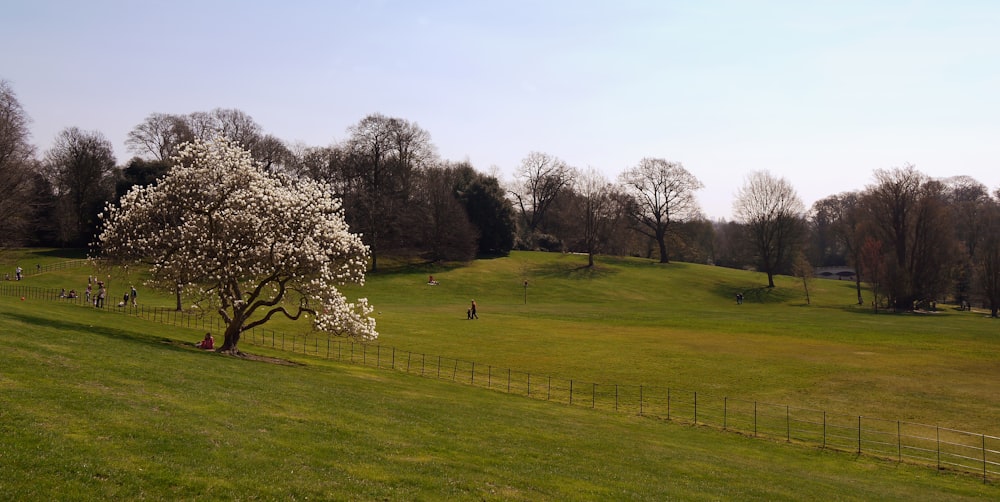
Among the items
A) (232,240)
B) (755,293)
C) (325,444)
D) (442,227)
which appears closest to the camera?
(325,444)

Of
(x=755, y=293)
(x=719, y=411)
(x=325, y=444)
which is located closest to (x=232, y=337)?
(x=325, y=444)

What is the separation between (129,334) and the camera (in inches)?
1556

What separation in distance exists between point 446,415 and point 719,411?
655 inches

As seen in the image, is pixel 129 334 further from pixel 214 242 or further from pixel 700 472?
pixel 700 472

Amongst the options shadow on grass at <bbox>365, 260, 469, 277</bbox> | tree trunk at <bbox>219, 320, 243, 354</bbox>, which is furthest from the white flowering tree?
shadow on grass at <bbox>365, 260, 469, 277</bbox>

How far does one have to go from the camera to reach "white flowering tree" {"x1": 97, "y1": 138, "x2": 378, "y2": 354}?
37938 mm

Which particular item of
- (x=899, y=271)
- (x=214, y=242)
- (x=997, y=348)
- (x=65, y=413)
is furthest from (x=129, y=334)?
(x=899, y=271)

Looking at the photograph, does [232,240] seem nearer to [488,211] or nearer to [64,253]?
[64,253]

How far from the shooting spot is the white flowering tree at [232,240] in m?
37.9

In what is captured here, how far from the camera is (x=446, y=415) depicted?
A: 27.6 meters

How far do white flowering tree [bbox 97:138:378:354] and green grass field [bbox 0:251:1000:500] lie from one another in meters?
3.71

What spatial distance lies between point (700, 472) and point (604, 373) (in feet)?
73.1

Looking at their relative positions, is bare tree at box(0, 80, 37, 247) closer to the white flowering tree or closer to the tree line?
the tree line

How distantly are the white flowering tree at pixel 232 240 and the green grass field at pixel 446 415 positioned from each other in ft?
12.2
